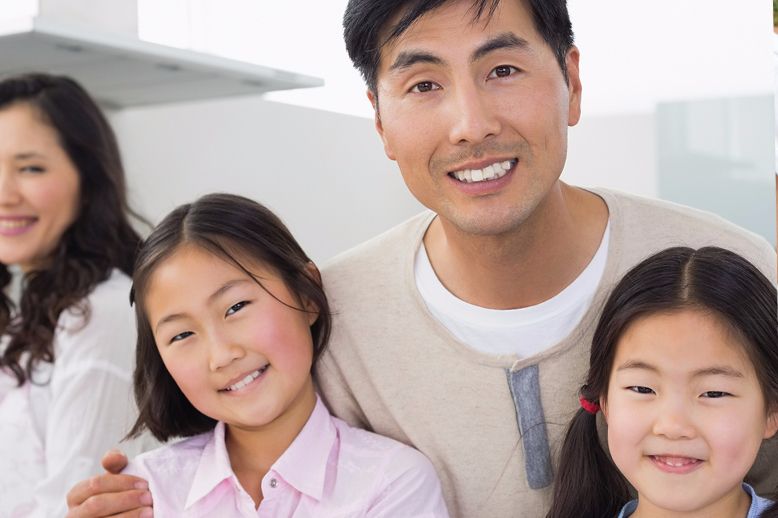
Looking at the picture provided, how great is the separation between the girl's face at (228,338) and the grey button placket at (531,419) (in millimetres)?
260

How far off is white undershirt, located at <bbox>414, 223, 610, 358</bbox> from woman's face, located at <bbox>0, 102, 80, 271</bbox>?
32.6 inches

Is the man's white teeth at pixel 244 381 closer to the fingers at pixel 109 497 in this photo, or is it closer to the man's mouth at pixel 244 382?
the man's mouth at pixel 244 382

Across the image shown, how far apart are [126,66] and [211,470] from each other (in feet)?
3.36

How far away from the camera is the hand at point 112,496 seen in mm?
1218

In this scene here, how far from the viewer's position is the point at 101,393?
157cm

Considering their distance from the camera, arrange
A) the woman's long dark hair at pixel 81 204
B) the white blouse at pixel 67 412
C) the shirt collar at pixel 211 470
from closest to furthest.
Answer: the shirt collar at pixel 211 470, the white blouse at pixel 67 412, the woman's long dark hair at pixel 81 204

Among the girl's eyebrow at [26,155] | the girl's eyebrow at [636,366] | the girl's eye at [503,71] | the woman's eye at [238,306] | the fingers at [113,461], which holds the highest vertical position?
the girl's eye at [503,71]

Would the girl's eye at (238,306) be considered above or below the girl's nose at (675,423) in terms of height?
above

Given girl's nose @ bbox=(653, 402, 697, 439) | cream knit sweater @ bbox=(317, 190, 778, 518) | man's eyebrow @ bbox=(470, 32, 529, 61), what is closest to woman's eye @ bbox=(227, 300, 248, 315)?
cream knit sweater @ bbox=(317, 190, 778, 518)

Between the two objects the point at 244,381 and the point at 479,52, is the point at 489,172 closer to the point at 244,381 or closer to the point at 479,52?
the point at 479,52

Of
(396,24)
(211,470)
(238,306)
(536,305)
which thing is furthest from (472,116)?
(211,470)

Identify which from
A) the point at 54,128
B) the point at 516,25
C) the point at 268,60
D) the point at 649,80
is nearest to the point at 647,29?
the point at 649,80

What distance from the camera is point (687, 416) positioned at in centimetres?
101

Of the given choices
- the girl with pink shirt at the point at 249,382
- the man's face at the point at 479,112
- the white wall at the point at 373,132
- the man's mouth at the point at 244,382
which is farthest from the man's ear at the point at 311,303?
the white wall at the point at 373,132
